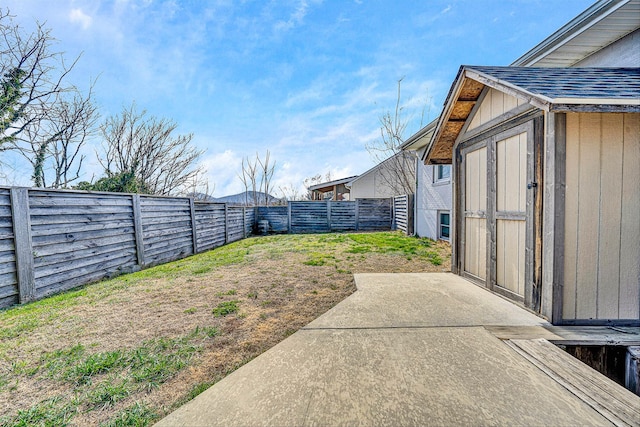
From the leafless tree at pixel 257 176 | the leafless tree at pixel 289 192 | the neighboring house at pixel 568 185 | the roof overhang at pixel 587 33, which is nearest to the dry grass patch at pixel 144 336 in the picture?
the neighboring house at pixel 568 185

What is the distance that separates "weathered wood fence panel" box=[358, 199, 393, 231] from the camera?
12.2 m

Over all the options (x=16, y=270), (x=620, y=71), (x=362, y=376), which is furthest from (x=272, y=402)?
(x=620, y=71)

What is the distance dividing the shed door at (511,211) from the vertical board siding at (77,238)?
6.29 meters

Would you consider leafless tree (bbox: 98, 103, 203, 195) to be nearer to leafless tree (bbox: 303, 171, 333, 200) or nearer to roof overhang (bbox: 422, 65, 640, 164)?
Answer: roof overhang (bbox: 422, 65, 640, 164)

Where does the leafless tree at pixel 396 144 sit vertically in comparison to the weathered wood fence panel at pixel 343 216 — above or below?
above

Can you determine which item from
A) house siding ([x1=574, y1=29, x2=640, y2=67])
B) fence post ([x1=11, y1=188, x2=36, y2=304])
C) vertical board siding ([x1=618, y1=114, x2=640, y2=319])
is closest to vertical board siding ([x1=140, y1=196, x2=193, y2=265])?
fence post ([x1=11, y1=188, x2=36, y2=304])

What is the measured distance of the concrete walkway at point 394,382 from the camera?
4.03 ft

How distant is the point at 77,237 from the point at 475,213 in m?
6.37

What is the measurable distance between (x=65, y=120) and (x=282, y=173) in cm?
1356

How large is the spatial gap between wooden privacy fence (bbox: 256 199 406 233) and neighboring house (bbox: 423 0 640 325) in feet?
29.7

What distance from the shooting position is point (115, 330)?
8.16 feet

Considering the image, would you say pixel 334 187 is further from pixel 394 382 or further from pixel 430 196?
pixel 394 382

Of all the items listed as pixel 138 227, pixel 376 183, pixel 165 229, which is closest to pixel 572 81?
pixel 138 227

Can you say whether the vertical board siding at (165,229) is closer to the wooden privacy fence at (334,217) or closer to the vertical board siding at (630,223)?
the wooden privacy fence at (334,217)
